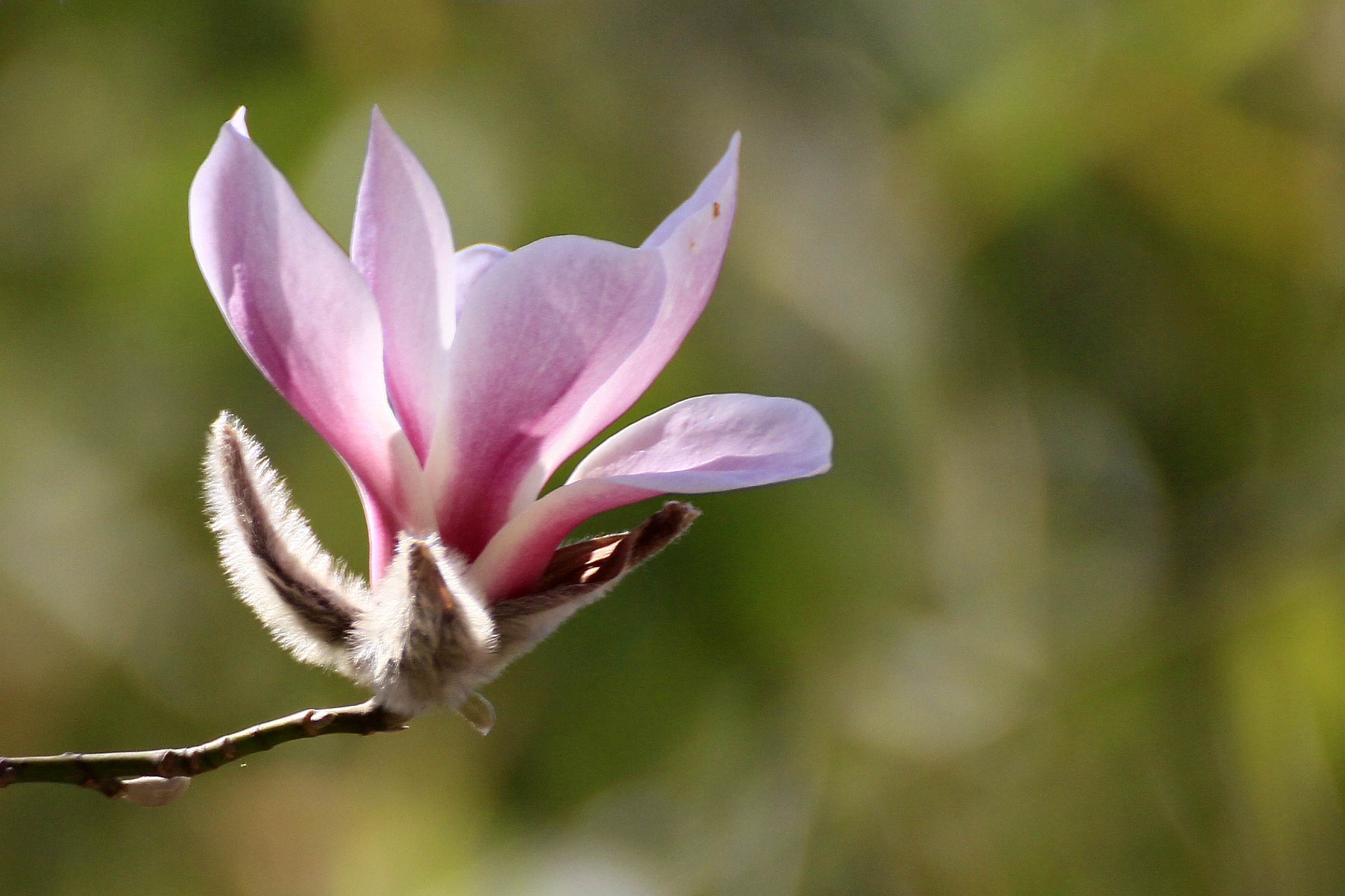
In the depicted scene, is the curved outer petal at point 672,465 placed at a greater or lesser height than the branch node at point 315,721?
greater

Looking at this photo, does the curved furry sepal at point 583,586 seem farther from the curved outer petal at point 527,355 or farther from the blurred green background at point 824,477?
the blurred green background at point 824,477

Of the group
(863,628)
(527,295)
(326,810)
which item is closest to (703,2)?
(863,628)

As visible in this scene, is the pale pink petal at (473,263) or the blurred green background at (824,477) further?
the blurred green background at (824,477)

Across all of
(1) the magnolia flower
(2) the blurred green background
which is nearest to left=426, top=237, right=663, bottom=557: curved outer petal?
(1) the magnolia flower

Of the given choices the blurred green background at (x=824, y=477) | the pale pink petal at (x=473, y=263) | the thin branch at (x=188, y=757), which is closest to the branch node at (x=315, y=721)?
the thin branch at (x=188, y=757)

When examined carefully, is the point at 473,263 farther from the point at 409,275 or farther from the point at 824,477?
the point at 824,477

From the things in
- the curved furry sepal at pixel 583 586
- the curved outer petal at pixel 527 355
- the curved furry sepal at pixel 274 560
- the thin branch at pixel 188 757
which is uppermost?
the curved outer petal at pixel 527 355

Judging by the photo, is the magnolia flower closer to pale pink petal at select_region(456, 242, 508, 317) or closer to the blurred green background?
pale pink petal at select_region(456, 242, 508, 317)

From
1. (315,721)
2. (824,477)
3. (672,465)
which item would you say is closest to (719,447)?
(672,465)
